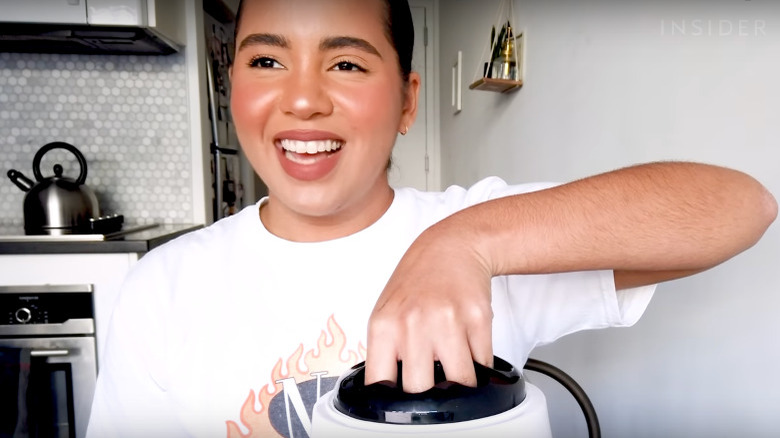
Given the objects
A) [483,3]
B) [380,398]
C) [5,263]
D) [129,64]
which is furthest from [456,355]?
[129,64]

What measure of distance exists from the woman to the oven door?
809 millimetres

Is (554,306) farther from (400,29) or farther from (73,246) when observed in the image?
(73,246)

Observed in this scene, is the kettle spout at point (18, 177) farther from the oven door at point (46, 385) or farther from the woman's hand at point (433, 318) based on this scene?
the woman's hand at point (433, 318)

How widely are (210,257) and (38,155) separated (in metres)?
1.31

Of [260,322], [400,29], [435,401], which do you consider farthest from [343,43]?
[435,401]

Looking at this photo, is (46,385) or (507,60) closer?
(46,385)

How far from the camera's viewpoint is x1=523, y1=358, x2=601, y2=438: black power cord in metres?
0.73

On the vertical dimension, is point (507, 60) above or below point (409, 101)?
above

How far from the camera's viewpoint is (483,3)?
6.29ft

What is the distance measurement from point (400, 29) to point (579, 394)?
25.1 inches

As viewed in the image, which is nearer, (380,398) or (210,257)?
(380,398)

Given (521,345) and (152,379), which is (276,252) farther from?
(521,345)

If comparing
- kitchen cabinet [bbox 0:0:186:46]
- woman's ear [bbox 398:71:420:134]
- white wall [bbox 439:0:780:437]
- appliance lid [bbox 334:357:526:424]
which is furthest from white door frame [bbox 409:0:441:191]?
appliance lid [bbox 334:357:526:424]

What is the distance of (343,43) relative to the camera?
2.34ft
